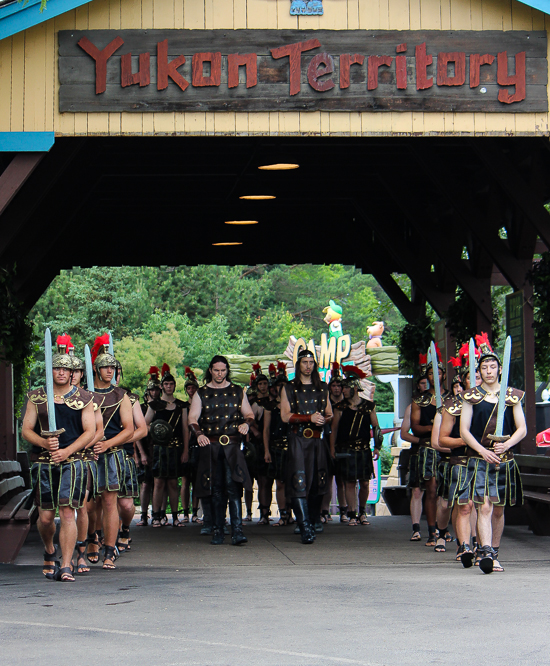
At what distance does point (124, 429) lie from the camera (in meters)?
11.1

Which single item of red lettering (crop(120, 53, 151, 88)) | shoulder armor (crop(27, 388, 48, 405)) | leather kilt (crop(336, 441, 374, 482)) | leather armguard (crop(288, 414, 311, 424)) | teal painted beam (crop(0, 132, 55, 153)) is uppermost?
red lettering (crop(120, 53, 151, 88))

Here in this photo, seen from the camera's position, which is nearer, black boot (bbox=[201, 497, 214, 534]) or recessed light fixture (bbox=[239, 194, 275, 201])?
black boot (bbox=[201, 497, 214, 534])

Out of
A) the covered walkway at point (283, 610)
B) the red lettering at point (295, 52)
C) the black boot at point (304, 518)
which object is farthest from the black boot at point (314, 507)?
the red lettering at point (295, 52)

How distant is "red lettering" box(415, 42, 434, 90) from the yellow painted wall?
0.26 metres

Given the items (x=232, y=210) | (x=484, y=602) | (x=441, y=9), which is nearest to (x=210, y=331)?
(x=232, y=210)

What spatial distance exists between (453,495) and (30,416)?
3.79 m

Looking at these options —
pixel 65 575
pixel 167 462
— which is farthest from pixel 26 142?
pixel 167 462

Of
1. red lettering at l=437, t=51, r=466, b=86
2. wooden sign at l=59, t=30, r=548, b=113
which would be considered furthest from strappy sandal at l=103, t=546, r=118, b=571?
red lettering at l=437, t=51, r=466, b=86

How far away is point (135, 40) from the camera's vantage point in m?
11.6

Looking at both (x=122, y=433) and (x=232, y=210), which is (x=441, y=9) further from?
(x=232, y=210)

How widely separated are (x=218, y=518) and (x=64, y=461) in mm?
3605

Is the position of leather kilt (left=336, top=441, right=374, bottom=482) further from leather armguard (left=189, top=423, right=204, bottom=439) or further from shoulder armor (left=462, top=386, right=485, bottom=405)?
shoulder armor (left=462, top=386, right=485, bottom=405)

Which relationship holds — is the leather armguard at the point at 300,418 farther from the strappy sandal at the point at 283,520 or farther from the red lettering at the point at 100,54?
the red lettering at the point at 100,54

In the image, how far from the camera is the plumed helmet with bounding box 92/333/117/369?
11344 millimetres
